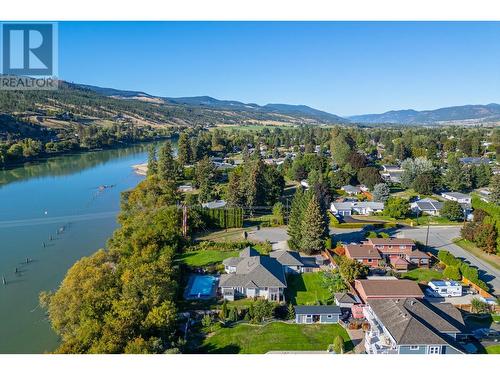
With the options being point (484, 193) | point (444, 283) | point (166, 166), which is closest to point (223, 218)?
point (444, 283)

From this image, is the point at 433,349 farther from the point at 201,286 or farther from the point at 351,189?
the point at 351,189

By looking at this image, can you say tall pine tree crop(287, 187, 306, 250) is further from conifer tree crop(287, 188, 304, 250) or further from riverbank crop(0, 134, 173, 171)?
riverbank crop(0, 134, 173, 171)

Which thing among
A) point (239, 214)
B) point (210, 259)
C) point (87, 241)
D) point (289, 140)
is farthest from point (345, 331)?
point (289, 140)

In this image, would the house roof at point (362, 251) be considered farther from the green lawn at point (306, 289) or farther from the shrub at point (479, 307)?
the shrub at point (479, 307)

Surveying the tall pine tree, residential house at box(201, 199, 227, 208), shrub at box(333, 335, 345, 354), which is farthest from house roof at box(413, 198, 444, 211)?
shrub at box(333, 335, 345, 354)

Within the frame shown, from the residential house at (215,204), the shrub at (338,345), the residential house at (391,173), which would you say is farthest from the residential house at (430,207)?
the shrub at (338,345)
